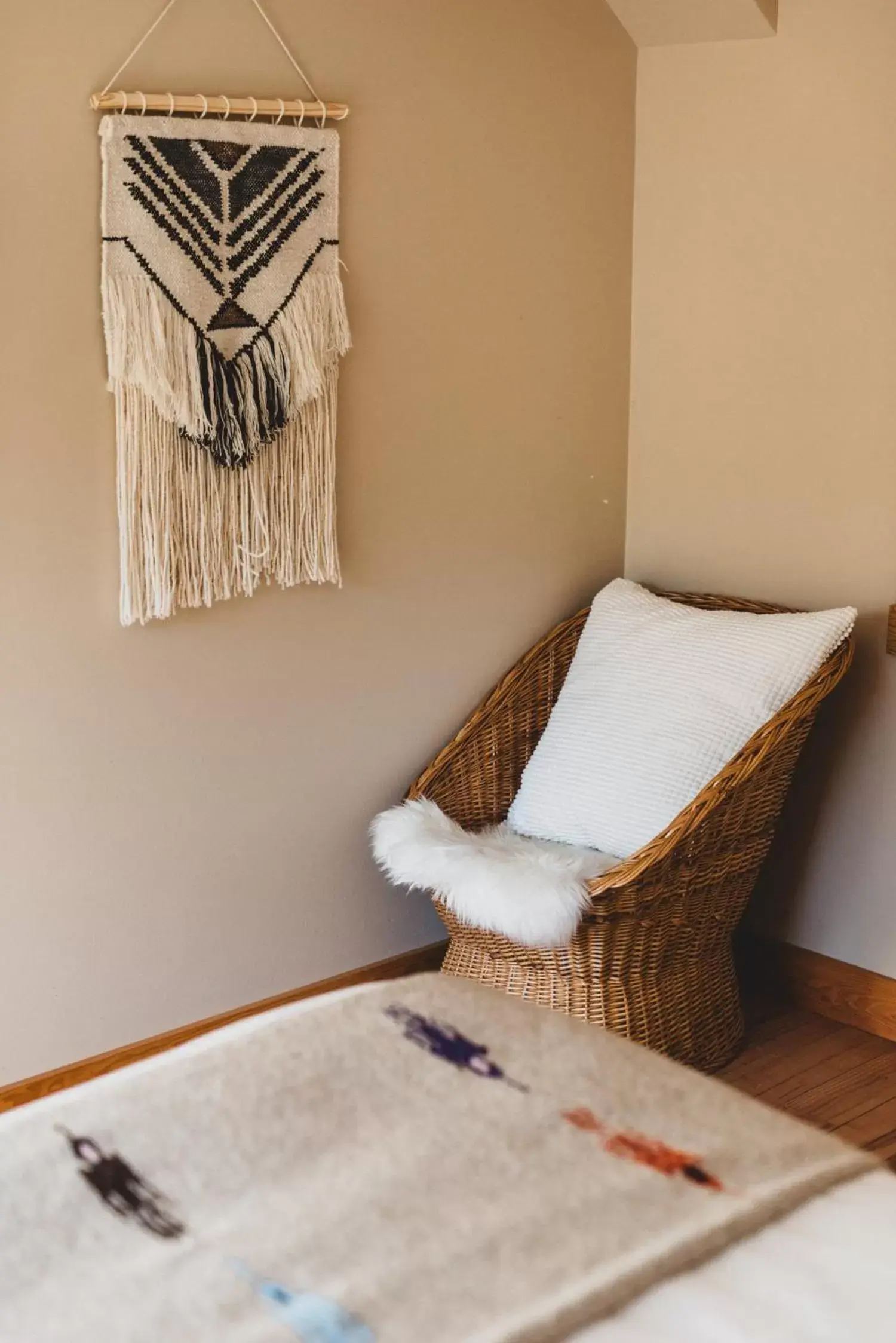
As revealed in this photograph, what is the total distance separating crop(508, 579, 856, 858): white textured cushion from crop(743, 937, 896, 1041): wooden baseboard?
598mm

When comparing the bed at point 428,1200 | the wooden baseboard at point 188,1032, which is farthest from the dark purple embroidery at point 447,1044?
the wooden baseboard at point 188,1032

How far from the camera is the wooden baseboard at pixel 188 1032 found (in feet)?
8.09

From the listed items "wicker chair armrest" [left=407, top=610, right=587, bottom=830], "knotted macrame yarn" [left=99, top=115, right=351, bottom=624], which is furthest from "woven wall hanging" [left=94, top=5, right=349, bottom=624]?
"wicker chair armrest" [left=407, top=610, right=587, bottom=830]

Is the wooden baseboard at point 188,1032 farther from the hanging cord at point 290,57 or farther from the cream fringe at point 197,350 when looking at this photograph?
the hanging cord at point 290,57

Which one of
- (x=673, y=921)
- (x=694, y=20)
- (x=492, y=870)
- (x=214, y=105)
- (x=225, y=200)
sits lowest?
(x=673, y=921)

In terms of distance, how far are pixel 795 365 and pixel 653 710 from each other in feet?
2.55

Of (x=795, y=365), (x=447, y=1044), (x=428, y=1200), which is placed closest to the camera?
(x=428, y=1200)

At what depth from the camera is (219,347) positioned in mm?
2473

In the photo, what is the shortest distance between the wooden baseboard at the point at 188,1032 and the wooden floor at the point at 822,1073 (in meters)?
0.67

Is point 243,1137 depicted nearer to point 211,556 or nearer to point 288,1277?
point 288,1277

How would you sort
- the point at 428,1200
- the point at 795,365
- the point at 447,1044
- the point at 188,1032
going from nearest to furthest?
1. the point at 428,1200
2. the point at 447,1044
3. the point at 188,1032
4. the point at 795,365

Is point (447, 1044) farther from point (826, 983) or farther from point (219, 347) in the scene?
point (826, 983)

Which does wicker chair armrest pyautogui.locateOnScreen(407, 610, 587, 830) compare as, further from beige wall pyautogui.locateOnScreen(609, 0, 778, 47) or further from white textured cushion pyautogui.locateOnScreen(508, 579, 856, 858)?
beige wall pyautogui.locateOnScreen(609, 0, 778, 47)

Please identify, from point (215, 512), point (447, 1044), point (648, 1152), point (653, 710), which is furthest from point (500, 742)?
point (648, 1152)
